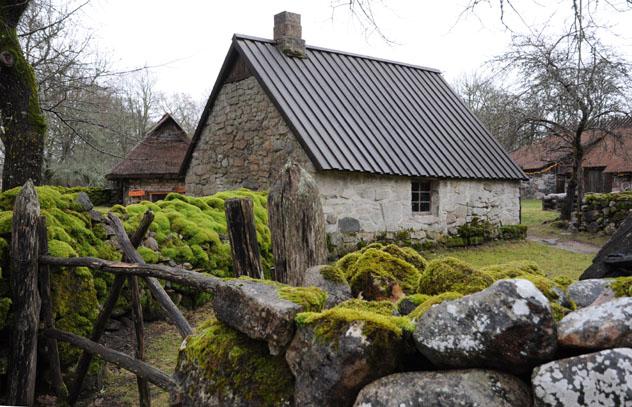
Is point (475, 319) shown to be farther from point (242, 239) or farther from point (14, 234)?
point (14, 234)

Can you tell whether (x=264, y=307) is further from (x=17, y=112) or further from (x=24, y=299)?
(x=17, y=112)

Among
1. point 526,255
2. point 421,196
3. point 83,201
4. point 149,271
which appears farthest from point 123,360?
point 526,255

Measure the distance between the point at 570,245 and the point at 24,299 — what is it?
12.7 meters

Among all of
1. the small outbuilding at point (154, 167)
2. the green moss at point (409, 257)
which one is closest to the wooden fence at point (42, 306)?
the green moss at point (409, 257)

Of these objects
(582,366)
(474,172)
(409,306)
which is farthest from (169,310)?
(474,172)

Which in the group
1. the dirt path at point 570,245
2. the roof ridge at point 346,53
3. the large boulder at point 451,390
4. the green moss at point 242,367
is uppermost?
the roof ridge at point 346,53

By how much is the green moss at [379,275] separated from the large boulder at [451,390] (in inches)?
45.1

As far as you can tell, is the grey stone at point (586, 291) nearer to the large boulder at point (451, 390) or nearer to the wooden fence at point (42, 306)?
the large boulder at point (451, 390)

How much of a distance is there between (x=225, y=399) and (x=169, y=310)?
4.81 ft

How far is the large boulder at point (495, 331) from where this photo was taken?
1609 mm

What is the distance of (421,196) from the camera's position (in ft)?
39.8

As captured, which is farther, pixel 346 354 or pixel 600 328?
pixel 346 354

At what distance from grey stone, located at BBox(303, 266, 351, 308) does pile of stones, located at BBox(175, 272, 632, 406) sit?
27.7 inches

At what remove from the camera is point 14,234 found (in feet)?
13.3
